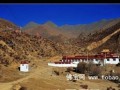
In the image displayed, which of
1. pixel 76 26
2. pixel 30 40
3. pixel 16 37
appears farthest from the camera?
pixel 76 26

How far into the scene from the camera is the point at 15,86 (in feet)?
53.5

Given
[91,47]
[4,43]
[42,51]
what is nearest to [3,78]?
[4,43]

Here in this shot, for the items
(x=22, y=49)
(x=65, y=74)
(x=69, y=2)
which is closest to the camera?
(x=69, y=2)

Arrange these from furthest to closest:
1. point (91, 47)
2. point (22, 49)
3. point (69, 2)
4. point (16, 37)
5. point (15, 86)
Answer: point (91, 47) → point (16, 37) → point (22, 49) → point (15, 86) → point (69, 2)

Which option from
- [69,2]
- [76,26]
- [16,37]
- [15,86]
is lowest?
[15,86]

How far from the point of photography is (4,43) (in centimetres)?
3409

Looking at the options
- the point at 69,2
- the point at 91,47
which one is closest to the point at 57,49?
the point at 91,47

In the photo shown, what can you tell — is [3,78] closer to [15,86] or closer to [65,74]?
[15,86]

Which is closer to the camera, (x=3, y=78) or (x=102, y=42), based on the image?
(x=3, y=78)

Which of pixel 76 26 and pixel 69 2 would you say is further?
pixel 76 26

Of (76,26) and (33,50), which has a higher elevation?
(76,26)

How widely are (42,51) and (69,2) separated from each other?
3672cm

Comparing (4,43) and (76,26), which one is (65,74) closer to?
(4,43)

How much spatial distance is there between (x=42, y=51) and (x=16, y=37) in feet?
13.2
